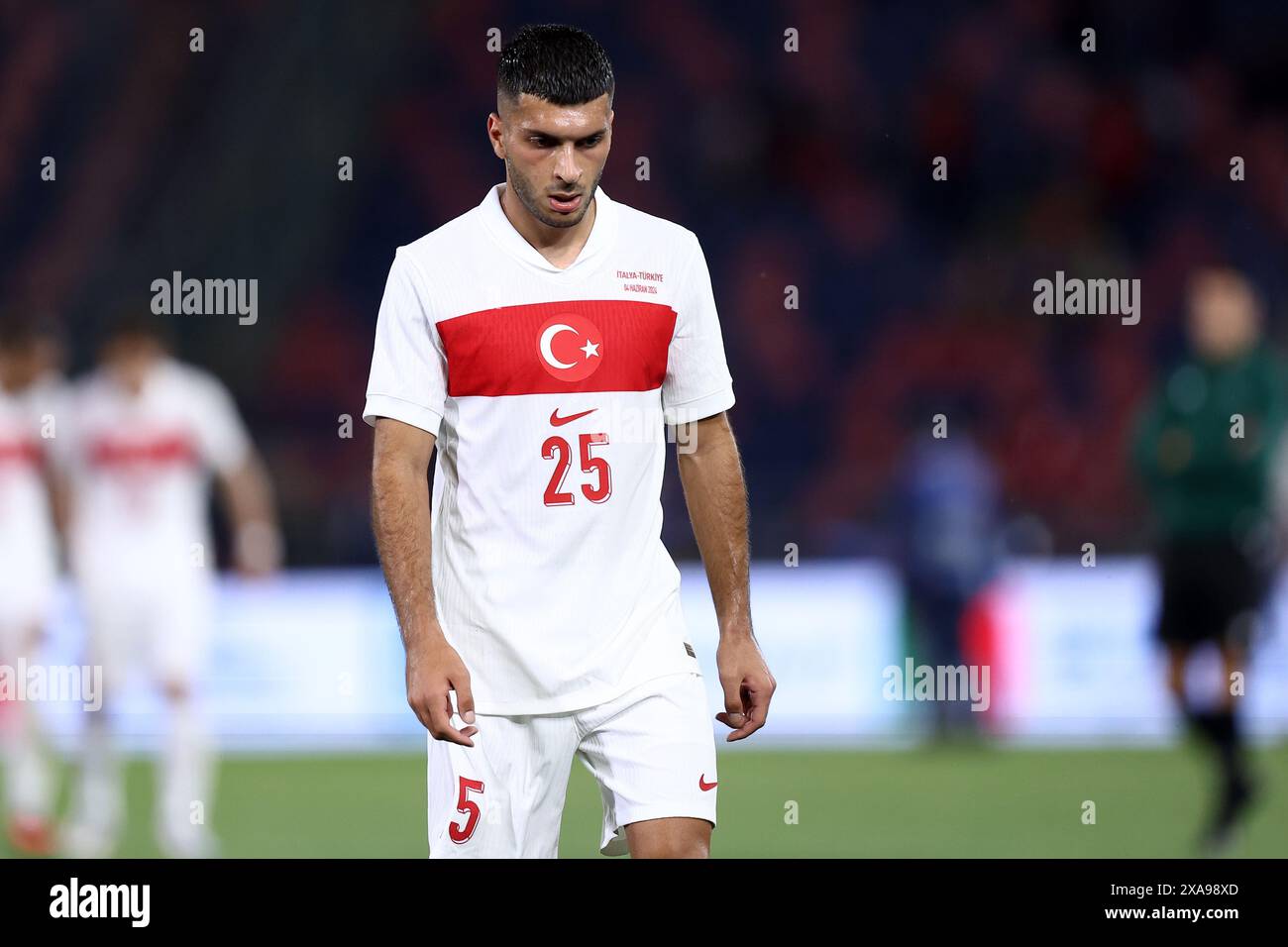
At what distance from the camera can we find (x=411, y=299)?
145 inches

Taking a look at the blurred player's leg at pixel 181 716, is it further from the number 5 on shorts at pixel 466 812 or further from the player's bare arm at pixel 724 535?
the player's bare arm at pixel 724 535

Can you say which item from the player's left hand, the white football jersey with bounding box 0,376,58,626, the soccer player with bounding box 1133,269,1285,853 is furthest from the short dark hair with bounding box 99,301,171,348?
the player's left hand

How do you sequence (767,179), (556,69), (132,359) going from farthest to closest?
(767,179), (132,359), (556,69)

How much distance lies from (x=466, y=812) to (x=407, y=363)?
0.90 meters

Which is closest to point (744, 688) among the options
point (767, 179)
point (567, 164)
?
point (567, 164)

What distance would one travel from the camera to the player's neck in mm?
3797

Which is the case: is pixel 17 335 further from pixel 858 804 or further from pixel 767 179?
pixel 767 179

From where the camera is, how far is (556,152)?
364 centimetres

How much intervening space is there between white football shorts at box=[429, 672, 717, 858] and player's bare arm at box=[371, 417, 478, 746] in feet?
0.59

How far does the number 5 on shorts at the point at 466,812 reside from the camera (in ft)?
12.3

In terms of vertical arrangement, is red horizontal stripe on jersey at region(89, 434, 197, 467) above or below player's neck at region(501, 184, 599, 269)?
below

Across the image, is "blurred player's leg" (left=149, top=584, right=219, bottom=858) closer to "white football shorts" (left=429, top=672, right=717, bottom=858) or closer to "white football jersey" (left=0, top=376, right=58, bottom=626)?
"white football jersey" (left=0, top=376, right=58, bottom=626)

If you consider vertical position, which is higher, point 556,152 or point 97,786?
point 556,152

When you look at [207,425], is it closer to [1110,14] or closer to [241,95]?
[241,95]
